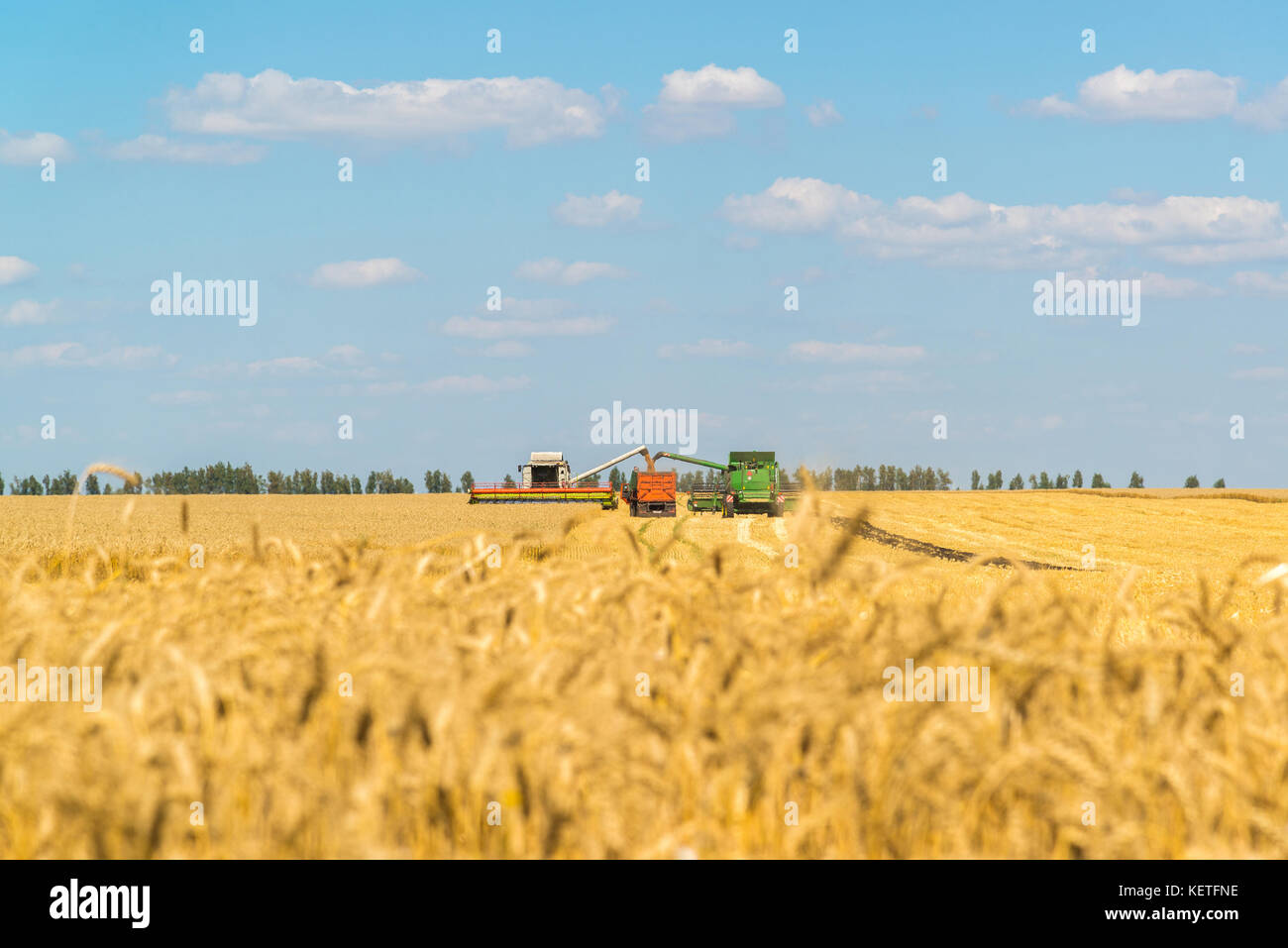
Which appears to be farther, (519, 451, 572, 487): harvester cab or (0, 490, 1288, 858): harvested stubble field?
(519, 451, 572, 487): harvester cab

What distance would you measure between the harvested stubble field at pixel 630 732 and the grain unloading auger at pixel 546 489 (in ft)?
171

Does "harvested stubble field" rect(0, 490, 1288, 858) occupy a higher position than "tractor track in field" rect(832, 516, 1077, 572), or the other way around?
"harvested stubble field" rect(0, 490, 1288, 858)

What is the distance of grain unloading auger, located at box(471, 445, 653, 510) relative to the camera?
59.9 metres

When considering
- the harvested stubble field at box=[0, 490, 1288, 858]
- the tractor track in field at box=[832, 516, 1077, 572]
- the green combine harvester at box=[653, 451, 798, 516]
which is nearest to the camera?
the harvested stubble field at box=[0, 490, 1288, 858]

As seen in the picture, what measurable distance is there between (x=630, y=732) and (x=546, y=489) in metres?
58.8

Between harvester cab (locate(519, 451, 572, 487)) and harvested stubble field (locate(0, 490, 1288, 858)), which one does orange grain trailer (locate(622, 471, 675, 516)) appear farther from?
harvested stubble field (locate(0, 490, 1288, 858))

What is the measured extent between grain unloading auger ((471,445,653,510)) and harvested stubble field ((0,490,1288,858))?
52.2 metres

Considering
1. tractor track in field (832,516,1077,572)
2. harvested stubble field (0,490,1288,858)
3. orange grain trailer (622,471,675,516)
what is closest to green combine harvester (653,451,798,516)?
orange grain trailer (622,471,675,516)

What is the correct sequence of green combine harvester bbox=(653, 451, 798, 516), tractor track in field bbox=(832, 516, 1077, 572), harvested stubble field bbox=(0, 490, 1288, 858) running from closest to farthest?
harvested stubble field bbox=(0, 490, 1288, 858) → tractor track in field bbox=(832, 516, 1077, 572) → green combine harvester bbox=(653, 451, 798, 516)

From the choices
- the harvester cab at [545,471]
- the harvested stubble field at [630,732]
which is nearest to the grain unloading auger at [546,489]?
the harvester cab at [545,471]

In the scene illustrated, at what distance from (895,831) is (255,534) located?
302cm

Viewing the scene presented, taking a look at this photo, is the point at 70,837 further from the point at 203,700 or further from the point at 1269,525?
the point at 1269,525
